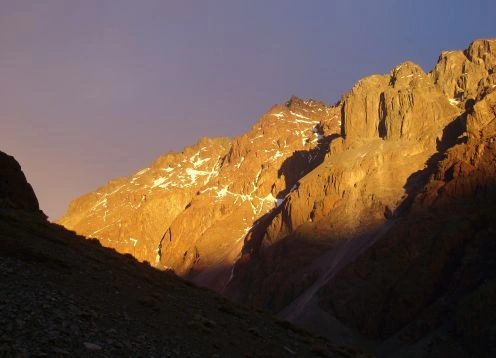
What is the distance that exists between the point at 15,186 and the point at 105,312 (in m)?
23.1

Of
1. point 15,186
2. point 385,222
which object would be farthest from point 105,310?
point 385,222

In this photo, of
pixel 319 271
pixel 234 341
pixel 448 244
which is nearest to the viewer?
pixel 234 341

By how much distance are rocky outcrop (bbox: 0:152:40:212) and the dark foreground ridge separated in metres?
4.94

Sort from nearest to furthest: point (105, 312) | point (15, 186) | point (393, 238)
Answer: point (105, 312) < point (15, 186) < point (393, 238)

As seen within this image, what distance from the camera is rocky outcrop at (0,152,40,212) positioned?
116 ft

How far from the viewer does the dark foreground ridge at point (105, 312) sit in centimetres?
1285

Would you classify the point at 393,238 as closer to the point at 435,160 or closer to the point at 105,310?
the point at 435,160

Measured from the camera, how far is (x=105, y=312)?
54.3ft

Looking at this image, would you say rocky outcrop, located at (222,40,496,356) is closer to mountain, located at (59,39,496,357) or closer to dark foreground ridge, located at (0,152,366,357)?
mountain, located at (59,39,496,357)

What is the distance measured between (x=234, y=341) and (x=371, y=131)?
179m

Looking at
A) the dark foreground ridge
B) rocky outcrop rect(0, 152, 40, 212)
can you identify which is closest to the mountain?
rocky outcrop rect(0, 152, 40, 212)

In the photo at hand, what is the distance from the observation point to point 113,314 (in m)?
16.7

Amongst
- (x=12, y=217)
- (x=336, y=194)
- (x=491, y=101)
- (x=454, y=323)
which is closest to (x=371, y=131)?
(x=336, y=194)

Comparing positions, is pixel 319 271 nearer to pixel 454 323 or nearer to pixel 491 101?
pixel 454 323
